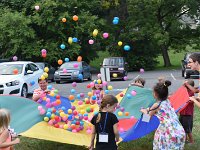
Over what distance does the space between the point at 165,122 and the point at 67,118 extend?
2224mm

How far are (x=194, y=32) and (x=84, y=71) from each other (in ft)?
A: 53.1

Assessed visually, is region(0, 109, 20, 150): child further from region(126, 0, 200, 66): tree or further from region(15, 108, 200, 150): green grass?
region(126, 0, 200, 66): tree

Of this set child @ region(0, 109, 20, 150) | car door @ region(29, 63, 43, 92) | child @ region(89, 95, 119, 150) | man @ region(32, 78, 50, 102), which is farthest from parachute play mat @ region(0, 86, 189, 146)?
car door @ region(29, 63, 43, 92)


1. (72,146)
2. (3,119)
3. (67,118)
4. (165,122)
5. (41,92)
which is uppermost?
(41,92)

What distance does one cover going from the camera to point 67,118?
6.91 metres

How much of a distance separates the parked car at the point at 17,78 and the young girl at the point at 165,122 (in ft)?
27.2

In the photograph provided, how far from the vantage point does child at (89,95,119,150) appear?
15.7ft

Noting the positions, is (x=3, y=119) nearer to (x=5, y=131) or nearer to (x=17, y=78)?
(x=5, y=131)

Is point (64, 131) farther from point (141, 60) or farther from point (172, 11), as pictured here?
point (172, 11)

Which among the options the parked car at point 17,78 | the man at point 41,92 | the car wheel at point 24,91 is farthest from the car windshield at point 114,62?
the man at point 41,92

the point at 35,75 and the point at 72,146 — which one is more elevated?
the point at 35,75

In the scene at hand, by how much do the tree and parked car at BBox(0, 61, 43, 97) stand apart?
19888 millimetres

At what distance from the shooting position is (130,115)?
25.1 ft

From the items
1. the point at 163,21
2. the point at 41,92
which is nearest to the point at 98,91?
the point at 41,92
